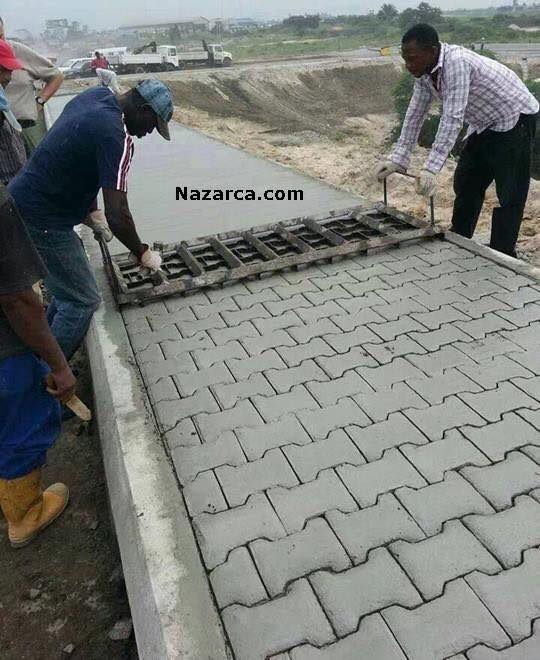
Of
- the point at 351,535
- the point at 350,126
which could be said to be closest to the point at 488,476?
the point at 351,535

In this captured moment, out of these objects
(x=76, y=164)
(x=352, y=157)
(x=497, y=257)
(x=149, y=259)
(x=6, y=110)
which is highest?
(x=6, y=110)

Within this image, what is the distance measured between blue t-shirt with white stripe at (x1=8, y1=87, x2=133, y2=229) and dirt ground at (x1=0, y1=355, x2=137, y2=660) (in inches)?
62.5

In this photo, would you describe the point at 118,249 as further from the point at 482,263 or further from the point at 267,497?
the point at 267,497

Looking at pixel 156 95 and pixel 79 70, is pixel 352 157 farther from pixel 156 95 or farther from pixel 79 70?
pixel 79 70

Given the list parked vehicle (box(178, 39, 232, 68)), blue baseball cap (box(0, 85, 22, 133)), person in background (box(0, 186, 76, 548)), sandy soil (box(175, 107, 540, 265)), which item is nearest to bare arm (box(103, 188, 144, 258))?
person in background (box(0, 186, 76, 548))

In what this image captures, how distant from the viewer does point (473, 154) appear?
14.8 ft

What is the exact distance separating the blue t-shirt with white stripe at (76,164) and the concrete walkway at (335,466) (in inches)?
32.0

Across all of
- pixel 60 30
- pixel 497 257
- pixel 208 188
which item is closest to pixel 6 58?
pixel 208 188

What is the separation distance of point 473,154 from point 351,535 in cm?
343

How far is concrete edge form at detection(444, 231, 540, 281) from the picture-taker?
3965 mm

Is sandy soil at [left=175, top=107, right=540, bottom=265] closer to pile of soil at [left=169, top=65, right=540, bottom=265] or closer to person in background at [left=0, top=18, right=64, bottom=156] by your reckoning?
pile of soil at [left=169, top=65, right=540, bottom=265]

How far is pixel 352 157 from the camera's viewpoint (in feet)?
42.5

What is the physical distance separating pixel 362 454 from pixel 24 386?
1514 millimetres

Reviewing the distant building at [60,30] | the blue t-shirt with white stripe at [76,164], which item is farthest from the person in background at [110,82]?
the distant building at [60,30]
